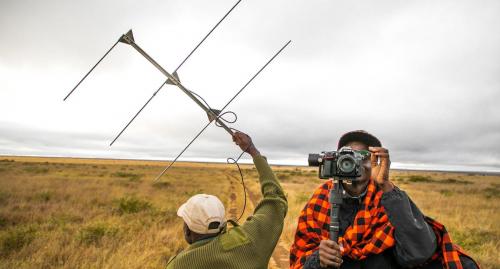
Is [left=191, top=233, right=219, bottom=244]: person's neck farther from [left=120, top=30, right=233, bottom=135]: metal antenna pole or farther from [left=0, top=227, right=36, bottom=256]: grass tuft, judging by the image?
[left=0, top=227, right=36, bottom=256]: grass tuft

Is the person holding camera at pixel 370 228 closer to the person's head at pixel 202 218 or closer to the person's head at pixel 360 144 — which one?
the person's head at pixel 360 144

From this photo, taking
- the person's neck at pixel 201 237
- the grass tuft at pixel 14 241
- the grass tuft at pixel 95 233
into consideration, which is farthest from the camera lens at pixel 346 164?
the grass tuft at pixel 14 241

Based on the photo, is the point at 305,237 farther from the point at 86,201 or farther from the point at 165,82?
the point at 86,201

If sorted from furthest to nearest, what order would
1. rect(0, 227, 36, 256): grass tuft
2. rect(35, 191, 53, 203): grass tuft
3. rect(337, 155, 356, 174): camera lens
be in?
rect(35, 191, 53, 203): grass tuft < rect(0, 227, 36, 256): grass tuft < rect(337, 155, 356, 174): camera lens

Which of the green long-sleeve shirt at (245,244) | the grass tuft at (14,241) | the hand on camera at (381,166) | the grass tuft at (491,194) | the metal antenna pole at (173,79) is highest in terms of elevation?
the metal antenna pole at (173,79)

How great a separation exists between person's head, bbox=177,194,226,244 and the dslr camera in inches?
34.2

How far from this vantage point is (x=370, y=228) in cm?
271

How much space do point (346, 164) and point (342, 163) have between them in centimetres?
3

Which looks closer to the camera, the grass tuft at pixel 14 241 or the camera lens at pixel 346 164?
the camera lens at pixel 346 164

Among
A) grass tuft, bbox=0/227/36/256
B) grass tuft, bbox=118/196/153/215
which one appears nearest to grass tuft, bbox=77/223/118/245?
grass tuft, bbox=0/227/36/256

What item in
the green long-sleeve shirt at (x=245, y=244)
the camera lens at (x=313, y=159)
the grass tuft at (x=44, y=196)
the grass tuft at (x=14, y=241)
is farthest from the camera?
the grass tuft at (x=44, y=196)

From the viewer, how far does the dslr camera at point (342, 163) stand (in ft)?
8.22

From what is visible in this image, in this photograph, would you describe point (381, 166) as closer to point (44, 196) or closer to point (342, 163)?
point (342, 163)

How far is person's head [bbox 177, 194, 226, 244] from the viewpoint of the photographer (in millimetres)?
2240
